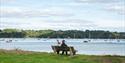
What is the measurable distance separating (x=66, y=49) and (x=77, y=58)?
460 cm

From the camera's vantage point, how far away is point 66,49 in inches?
1483

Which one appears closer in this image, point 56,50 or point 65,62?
point 65,62

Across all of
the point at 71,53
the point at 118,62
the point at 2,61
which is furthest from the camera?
the point at 71,53

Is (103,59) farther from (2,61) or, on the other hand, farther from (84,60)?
(2,61)

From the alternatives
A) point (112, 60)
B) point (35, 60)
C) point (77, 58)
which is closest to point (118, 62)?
point (112, 60)

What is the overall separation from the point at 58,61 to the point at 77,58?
3.19 metres

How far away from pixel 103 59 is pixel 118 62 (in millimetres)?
1406

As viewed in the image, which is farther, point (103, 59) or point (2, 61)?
point (103, 59)

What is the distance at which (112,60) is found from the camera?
32.0 m

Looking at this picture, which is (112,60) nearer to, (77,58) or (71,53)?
(77,58)

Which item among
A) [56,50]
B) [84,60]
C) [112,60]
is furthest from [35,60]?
[56,50]

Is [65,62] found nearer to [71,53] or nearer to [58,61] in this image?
[58,61]

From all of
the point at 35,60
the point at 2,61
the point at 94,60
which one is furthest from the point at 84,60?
the point at 2,61

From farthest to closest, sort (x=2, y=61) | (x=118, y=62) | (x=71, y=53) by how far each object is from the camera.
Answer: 1. (x=71, y=53)
2. (x=118, y=62)
3. (x=2, y=61)
